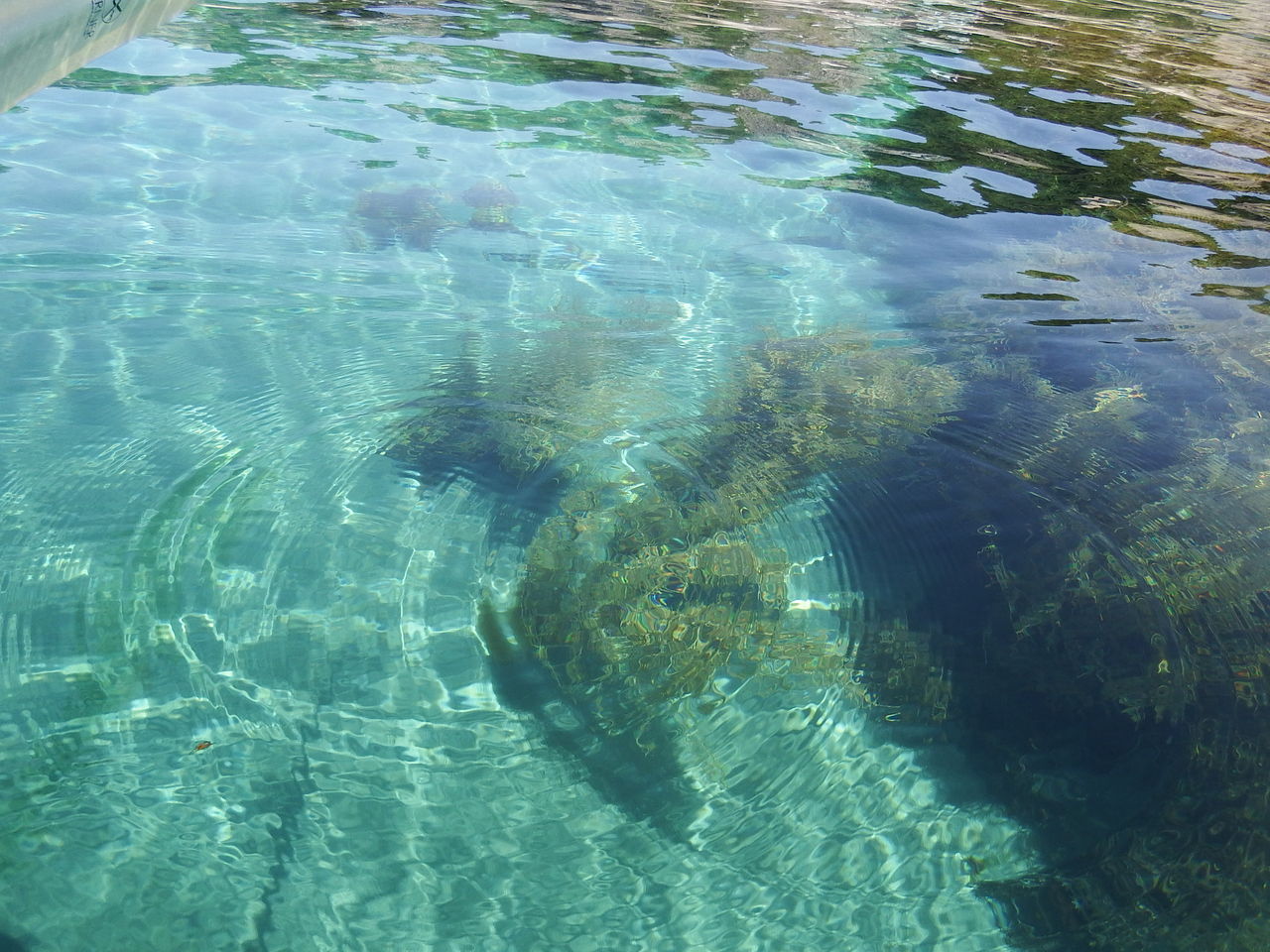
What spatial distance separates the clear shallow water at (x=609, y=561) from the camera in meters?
2.13

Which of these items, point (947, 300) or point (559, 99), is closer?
point (947, 300)

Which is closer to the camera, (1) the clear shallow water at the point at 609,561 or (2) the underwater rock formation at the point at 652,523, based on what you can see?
(1) the clear shallow water at the point at 609,561

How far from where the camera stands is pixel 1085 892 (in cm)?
215

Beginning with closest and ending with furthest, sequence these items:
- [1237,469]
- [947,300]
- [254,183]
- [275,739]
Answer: [275,739] → [1237,469] → [947,300] → [254,183]

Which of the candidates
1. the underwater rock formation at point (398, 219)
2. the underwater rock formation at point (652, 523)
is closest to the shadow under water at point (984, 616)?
the underwater rock formation at point (652, 523)

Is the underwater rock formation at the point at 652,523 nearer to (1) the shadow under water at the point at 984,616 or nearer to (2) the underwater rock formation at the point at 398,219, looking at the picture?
(1) the shadow under water at the point at 984,616

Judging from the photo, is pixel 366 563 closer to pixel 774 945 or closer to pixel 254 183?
pixel 774 945

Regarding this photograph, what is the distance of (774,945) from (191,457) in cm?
237

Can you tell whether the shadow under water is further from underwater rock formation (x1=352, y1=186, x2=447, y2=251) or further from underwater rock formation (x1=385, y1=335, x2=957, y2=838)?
underwater rock formation (x1=352, y1=186, x2=447, y2=251)

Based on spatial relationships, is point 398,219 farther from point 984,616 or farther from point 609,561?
point 984,616

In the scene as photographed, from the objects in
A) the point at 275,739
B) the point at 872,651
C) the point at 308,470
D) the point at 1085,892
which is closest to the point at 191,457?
the point at 308,470

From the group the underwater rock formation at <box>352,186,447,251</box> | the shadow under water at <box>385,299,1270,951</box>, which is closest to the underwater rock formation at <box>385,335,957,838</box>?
the shadow under water at <box>385,299,1270,951</box>

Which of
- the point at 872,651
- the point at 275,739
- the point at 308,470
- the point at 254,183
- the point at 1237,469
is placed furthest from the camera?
the point at 254,183

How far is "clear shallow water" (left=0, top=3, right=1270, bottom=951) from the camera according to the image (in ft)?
6.98
